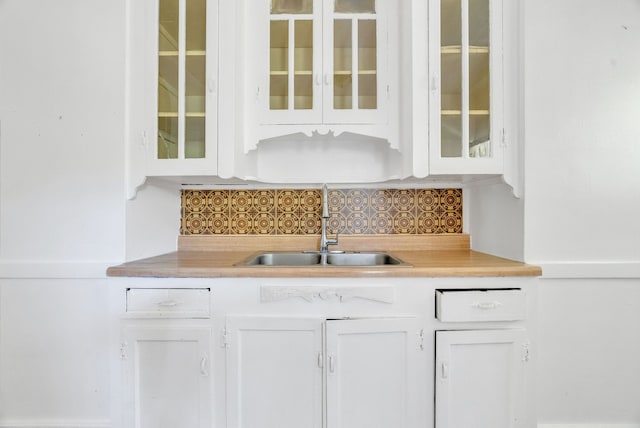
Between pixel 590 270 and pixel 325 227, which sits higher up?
pixel 325 227

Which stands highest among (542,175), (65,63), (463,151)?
(65,63)

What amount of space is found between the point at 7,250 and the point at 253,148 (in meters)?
1.12

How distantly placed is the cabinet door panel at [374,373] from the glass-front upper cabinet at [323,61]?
944mm

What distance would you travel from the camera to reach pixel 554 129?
150 cm

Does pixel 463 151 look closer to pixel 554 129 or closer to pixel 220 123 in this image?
pixel 554 129

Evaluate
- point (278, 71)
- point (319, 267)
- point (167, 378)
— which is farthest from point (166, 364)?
point (278, 71)

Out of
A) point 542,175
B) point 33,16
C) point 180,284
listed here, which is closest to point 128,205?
point 180,284

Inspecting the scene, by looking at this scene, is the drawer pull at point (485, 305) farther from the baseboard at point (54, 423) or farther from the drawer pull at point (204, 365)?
the baseboard at point (54, 423)

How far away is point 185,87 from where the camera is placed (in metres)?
1.57

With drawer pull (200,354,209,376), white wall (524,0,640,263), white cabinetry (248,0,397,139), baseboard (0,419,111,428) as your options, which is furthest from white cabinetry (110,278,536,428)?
white cabinetry (248,0,397,139)

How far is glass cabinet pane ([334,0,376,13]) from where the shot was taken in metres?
1.70

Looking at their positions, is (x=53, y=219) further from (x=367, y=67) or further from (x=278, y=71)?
(x=367, y=67)

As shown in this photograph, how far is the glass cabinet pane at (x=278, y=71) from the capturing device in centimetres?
170

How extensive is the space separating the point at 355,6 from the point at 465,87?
2.14 ft
